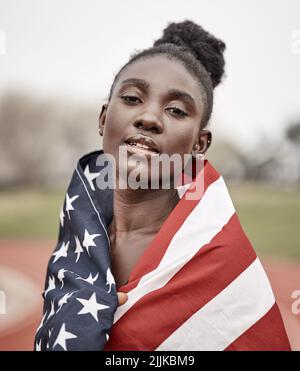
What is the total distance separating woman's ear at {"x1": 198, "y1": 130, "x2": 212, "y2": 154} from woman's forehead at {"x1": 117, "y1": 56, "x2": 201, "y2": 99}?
108 mm

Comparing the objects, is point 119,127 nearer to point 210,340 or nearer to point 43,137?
point 210,340

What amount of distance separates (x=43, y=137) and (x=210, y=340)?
6020 millimetres

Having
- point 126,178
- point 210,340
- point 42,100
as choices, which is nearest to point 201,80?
point 126,178

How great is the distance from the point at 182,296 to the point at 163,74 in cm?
50

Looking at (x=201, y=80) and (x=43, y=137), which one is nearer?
(x=201, y=80)

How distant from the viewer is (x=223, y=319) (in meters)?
1.08

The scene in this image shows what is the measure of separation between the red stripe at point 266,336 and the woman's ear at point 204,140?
1.38ft

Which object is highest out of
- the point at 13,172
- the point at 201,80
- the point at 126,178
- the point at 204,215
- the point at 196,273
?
the point at 13,172

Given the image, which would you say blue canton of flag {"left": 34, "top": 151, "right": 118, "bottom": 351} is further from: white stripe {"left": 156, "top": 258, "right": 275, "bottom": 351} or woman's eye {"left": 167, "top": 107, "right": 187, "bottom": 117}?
woman's eye {"left": 167, "top": 107, "right": 187, "bottom": 117}

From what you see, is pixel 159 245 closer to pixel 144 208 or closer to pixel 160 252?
pixel 160 252

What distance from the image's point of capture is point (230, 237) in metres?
1.11

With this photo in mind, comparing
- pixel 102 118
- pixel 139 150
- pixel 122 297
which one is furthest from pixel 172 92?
pixel 122 297

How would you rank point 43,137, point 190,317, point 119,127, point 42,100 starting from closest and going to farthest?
point 190,317, point 119,127, point 42,100, point 43,137

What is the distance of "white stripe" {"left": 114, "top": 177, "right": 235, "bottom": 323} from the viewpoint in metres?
1.08
